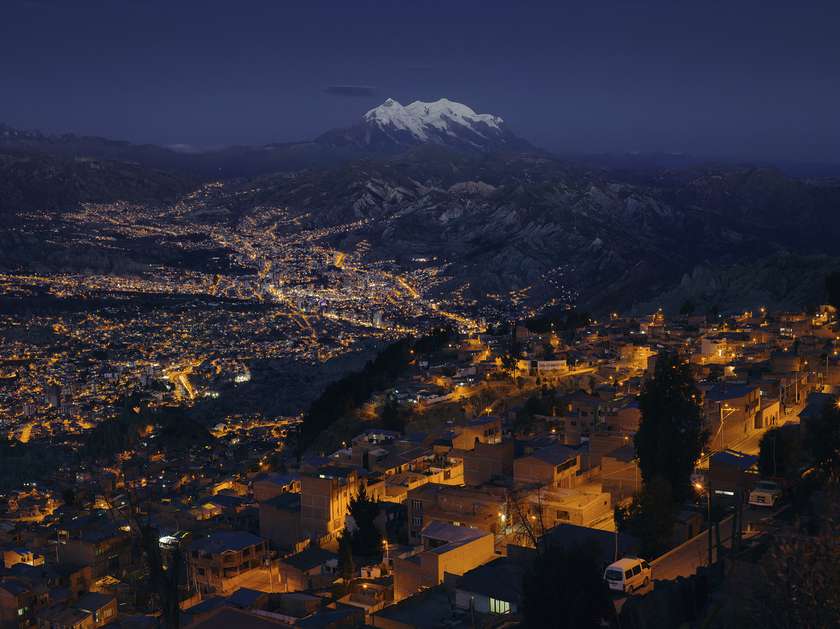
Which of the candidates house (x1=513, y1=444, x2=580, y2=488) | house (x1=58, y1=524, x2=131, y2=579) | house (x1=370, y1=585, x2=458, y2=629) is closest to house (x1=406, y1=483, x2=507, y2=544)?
house (x1=513, y1=444, x2=580, y2=488)

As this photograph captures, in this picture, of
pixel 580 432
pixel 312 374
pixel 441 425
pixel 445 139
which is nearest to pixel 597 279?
pixel 312 374

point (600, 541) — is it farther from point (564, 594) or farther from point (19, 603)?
point (19, 603)

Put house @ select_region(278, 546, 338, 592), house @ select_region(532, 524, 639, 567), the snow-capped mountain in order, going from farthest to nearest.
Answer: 1. the snow-capped mountain
2. house @ select_region(278, 546, 338, 592)
3. house @ select_region(532, 524, 639, 567)

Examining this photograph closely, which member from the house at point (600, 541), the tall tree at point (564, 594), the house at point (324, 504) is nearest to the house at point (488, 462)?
the house at point (324, 504)

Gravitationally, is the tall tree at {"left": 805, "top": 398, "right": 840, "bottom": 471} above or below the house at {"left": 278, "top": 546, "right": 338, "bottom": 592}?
above

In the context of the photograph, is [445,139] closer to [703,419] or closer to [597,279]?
[597,279]

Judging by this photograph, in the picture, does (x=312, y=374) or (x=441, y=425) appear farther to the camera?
(x=312, y=374)

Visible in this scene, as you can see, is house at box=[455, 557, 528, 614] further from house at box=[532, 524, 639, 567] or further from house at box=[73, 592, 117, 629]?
house at box=[73, 592, 117, 629]
